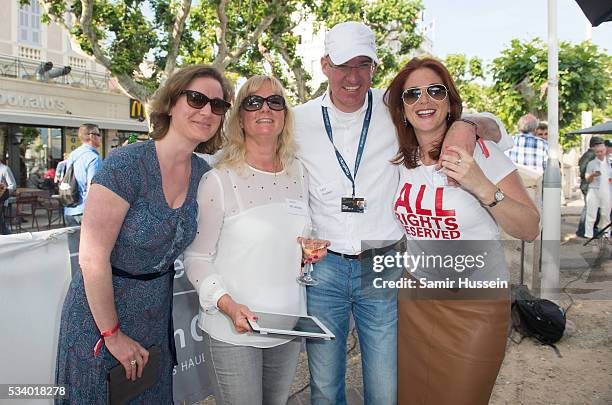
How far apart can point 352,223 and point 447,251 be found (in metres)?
0.47

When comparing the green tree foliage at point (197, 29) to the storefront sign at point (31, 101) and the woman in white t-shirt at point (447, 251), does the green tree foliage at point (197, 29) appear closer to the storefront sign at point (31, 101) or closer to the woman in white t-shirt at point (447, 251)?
the storefront sign at point (31, 101)

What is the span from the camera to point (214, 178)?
6.82ft

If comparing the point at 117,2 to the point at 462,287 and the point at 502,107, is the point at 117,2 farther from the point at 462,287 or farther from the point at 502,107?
the point at 462,287

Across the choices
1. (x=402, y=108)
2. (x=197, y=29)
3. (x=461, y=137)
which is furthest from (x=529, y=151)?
(x=197, y=29)

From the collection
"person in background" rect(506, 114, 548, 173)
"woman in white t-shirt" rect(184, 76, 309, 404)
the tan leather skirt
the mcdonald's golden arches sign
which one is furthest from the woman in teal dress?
the mcdonald's golden arches sign

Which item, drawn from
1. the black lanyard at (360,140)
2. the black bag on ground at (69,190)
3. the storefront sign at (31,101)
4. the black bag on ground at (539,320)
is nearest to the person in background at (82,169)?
the black bag on ground at (69,190)

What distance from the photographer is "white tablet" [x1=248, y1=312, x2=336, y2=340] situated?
5.85 feet

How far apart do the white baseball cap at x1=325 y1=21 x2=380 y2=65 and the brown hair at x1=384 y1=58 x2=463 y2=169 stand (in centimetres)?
25

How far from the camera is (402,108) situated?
2.40 metres

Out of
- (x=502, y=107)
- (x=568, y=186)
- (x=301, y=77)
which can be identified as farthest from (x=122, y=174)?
(x=568, y=186)

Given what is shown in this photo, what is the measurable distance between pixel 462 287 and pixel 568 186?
66.3 ft

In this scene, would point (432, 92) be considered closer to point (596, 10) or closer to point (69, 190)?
point (596, 10)

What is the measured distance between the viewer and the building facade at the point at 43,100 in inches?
696

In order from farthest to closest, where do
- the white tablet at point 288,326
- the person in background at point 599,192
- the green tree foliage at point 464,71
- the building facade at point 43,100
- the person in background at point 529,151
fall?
the green tree foliage at point 464,71 < the building facade at point 43,100 < the person in background at point 599,192 < the person in background at point 529,151 < the white tablet at point 288,326
